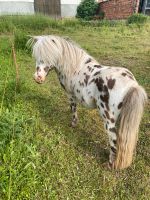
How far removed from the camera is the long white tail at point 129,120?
3.33 meters

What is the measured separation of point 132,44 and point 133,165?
7.17 m

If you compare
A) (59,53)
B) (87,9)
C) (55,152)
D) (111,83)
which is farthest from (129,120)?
(87,9)

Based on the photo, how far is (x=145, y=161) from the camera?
393cm

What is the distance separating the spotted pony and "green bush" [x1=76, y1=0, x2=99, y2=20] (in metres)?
15.2

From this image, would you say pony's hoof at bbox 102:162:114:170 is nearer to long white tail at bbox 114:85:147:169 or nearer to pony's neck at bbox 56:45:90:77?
long white tail at bbox 114:85:147:169

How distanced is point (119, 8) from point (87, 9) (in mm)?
2371

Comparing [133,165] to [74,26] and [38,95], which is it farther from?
[74,26]

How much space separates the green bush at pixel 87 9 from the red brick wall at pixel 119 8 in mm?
688

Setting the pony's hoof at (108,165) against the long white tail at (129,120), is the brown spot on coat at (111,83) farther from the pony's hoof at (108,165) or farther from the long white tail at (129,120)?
the pony's hoof at (108,165)

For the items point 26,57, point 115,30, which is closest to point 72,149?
point 26,57

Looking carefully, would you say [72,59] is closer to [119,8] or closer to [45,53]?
[45,53]

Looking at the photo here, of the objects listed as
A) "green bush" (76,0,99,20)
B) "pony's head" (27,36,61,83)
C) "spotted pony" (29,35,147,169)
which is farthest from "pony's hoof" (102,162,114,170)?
"green bush" (76,0,99,20)

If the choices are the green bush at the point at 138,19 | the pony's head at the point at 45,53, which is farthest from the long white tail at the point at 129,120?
the green bush at the point at 138,19

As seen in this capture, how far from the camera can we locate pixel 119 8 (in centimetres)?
1731
